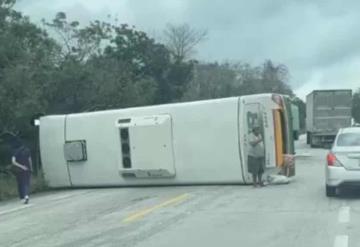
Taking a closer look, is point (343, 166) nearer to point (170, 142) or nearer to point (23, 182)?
point (170, 142)

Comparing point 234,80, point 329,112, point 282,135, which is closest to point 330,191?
point 282,135

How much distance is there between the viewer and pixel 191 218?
14.1 meters

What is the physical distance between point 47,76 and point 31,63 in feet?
10.5

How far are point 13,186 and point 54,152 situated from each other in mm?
1925

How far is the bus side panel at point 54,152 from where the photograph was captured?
24.8 meters

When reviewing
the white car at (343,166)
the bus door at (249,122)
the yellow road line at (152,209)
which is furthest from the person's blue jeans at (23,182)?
the white car at (343,166)

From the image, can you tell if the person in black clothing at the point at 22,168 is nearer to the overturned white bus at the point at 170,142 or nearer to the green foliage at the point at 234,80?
the overturned white bus at the point at 170,142

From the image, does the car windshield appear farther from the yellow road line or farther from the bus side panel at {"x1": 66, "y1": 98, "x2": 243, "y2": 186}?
the bus side panel at {"x1": 66, "y1": 98, "x2": 243, "y2": 186}

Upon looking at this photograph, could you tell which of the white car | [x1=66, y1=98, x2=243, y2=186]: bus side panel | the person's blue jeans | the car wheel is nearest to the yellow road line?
[x1=66, y1=98, x2=243, y2=186]: bus side panel

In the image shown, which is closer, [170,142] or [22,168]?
[22,168]

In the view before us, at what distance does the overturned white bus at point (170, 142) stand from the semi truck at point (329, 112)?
2686cm

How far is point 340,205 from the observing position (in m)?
15.5

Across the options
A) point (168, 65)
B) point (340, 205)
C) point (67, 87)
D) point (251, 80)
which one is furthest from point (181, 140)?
point (251, 80)

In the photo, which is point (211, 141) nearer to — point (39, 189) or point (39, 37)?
point (39, 189)
